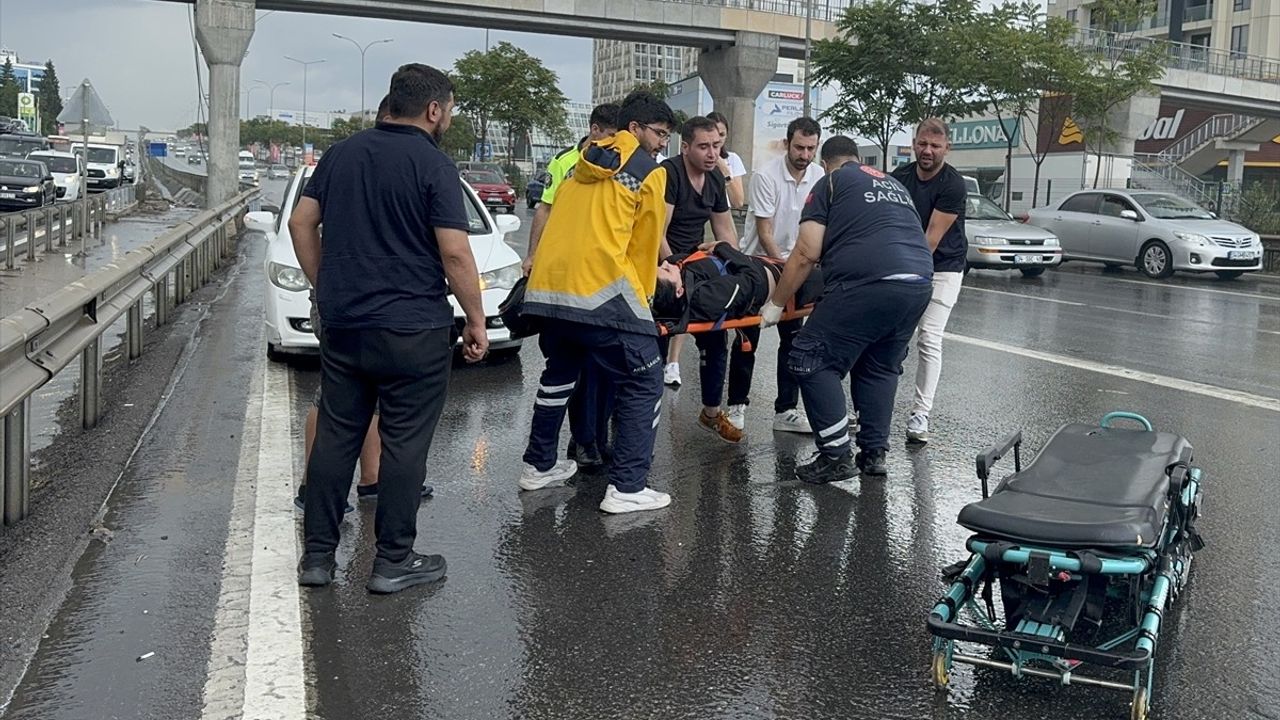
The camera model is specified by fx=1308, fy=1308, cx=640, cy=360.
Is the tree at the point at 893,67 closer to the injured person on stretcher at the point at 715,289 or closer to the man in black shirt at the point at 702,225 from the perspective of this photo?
the man in black shirt at the point at 702,225

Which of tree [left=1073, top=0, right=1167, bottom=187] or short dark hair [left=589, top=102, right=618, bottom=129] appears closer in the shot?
short dark hair [left=589, top=102, right=618, bottom=129]

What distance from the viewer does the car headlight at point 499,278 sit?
10031 mm

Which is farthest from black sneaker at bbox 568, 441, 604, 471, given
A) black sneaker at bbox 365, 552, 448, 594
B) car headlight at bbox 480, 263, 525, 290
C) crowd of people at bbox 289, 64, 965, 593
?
car headlight at bbox 480, 263, 525, 290

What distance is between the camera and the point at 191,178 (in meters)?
52.4

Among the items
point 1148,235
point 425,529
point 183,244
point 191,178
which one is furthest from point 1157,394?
point 191,178

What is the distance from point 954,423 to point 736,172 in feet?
8.55

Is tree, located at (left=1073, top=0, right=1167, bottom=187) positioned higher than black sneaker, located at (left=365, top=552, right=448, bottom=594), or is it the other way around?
tree, located at (left=1073, top=0, right=1167, bottom=187)

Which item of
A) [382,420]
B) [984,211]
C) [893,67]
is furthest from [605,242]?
[893,67]

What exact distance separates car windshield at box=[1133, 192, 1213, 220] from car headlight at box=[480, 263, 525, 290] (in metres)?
15.8

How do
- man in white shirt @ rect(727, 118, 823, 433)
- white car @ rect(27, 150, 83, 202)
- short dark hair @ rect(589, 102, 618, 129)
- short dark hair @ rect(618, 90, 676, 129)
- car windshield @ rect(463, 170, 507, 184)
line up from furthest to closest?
car windshield @ rect(463, 170, 507, 184) < white car @ rect(27, 150, 83, 202) < man in white shirt @ rect(727, 118, 823, 433) < short dark hair @ rect(589, 102, 618, 129) < short dark hair @ rect(618, 90, 676, 129)

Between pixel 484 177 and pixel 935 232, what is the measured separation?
38973 mm

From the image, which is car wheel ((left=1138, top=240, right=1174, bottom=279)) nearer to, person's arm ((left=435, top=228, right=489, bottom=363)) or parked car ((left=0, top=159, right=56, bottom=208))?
person's arm ((left=435, top=228, right=489, bottom=363))

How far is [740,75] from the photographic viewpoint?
39.8m

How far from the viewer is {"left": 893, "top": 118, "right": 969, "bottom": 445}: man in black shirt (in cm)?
730
